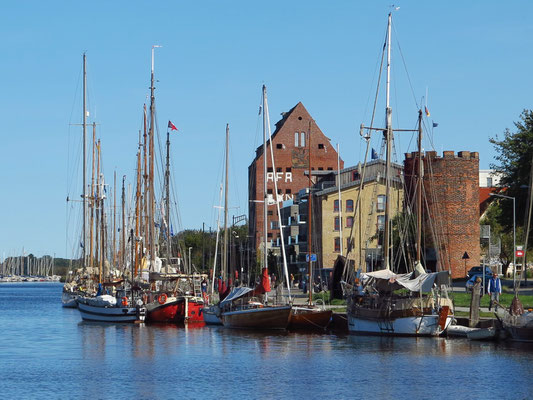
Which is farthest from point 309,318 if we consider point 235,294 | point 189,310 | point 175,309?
point 175,309

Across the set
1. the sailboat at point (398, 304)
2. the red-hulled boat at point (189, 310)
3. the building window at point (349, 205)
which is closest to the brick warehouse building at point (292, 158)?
the building window at point (349, 205)

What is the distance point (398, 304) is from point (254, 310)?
37.5 ft

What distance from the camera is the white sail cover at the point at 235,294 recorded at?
66.2 metres

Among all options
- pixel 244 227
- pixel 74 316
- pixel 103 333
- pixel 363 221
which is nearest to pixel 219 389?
Result: pixel 103 333

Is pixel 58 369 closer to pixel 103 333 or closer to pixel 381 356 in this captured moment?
pixel 381 356

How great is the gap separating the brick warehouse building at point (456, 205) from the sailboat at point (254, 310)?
41773 millimetres

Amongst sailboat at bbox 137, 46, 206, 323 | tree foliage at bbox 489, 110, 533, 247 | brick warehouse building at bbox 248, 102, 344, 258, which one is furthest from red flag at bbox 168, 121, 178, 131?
brick warehouse building at bbox 248, 102, 344, 258

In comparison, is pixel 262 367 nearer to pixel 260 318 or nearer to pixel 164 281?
pixel 260 318

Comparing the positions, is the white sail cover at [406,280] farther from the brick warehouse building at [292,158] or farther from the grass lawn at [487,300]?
the brick warehouse building at [292,158]

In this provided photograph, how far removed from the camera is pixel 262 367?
153 feet

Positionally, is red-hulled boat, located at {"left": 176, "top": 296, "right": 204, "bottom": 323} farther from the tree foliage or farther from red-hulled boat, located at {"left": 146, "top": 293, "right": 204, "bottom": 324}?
the tree foliage

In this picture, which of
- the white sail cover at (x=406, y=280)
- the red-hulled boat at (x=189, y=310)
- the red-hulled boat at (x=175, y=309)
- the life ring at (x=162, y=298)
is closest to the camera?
the white sail cover at (x=406, y=280)

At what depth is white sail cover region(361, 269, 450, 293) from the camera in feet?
183

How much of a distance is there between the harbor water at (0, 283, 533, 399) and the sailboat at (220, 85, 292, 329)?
0.99m
